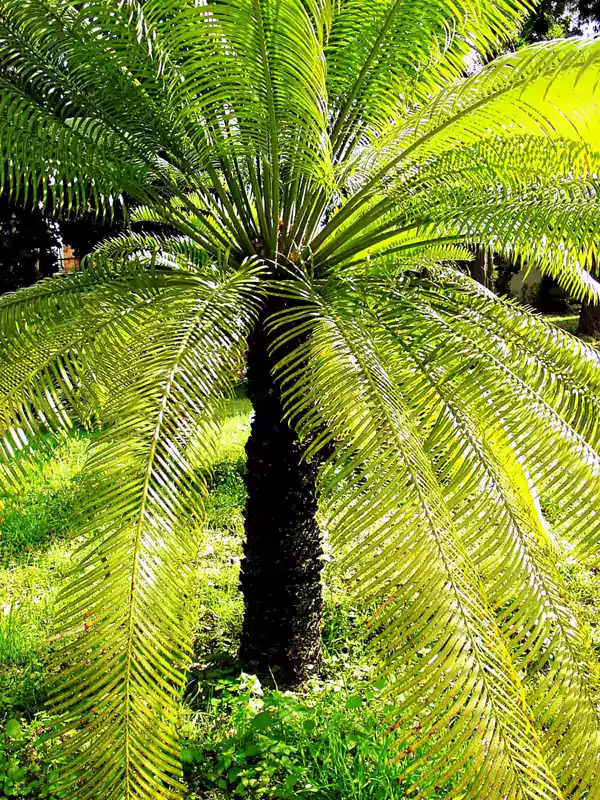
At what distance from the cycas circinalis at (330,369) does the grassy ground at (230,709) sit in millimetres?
199

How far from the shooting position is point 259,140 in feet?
8.51

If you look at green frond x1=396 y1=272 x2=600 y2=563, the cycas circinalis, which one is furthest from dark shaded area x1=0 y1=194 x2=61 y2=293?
green frond x1=396 y1=272 x2=600 y2=563

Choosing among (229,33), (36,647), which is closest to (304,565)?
(36,647)

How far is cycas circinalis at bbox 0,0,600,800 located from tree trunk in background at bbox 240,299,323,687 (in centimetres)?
1

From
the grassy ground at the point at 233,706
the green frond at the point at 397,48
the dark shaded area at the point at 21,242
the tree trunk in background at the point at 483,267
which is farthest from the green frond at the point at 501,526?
the tree trunk in background at the point at 483,267

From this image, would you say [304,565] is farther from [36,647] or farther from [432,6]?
[432,6]

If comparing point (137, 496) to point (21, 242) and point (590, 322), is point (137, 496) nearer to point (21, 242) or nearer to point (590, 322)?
point (21, 242)

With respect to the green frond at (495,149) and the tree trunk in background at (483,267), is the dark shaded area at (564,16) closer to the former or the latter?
the tree trunk in background at (483,267)

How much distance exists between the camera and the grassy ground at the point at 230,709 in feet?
8.02

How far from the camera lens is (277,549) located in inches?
120

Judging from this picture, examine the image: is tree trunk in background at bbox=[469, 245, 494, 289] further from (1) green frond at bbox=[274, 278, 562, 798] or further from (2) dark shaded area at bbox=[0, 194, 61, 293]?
(1) green frond at bbox=[274, 278, 562, 798]

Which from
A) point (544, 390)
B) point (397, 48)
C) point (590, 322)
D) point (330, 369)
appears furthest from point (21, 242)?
point (590, 322)

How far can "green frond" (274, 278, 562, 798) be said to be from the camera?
1.40 metres

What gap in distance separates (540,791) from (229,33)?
2.36 meters
